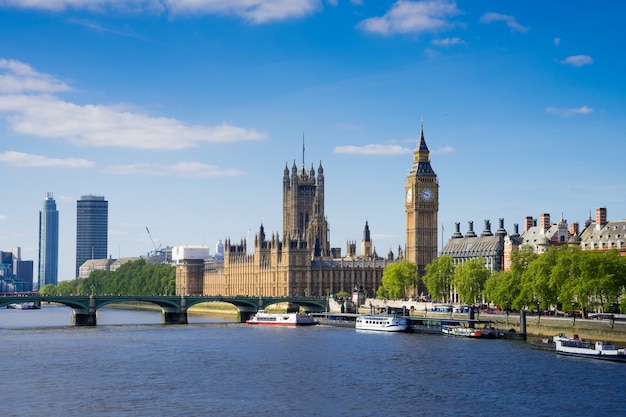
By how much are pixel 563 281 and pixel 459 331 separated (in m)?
12.5

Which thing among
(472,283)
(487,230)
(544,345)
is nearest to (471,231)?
(487,230)

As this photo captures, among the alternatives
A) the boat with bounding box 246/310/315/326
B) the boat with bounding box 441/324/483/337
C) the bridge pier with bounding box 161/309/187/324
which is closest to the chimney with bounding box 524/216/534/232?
the boat with bounding box 246/310/315/326

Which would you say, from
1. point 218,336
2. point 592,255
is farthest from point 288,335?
point 592,255

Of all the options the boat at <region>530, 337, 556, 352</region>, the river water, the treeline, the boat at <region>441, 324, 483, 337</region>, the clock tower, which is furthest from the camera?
the clock tower

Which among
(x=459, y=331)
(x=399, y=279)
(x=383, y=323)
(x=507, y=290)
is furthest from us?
(x=399, y=279)

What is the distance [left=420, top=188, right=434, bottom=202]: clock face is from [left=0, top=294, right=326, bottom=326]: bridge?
30.2 metres

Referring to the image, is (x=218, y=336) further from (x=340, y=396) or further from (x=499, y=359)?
(x=340, y=396)

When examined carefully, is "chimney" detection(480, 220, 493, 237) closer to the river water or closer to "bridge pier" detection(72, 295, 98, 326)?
the river water

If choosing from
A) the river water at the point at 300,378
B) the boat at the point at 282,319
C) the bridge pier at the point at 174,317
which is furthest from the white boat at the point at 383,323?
the bridge pier at the point at 174,317

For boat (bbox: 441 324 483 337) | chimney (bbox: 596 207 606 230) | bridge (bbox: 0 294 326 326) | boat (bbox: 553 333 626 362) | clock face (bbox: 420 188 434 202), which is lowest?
boat (bbox: 553 333 626 362)

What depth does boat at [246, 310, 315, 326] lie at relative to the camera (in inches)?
5556

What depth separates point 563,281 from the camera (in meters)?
107

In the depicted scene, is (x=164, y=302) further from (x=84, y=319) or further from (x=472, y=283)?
(x=472, y=283)

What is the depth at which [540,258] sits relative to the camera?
113438 mm
